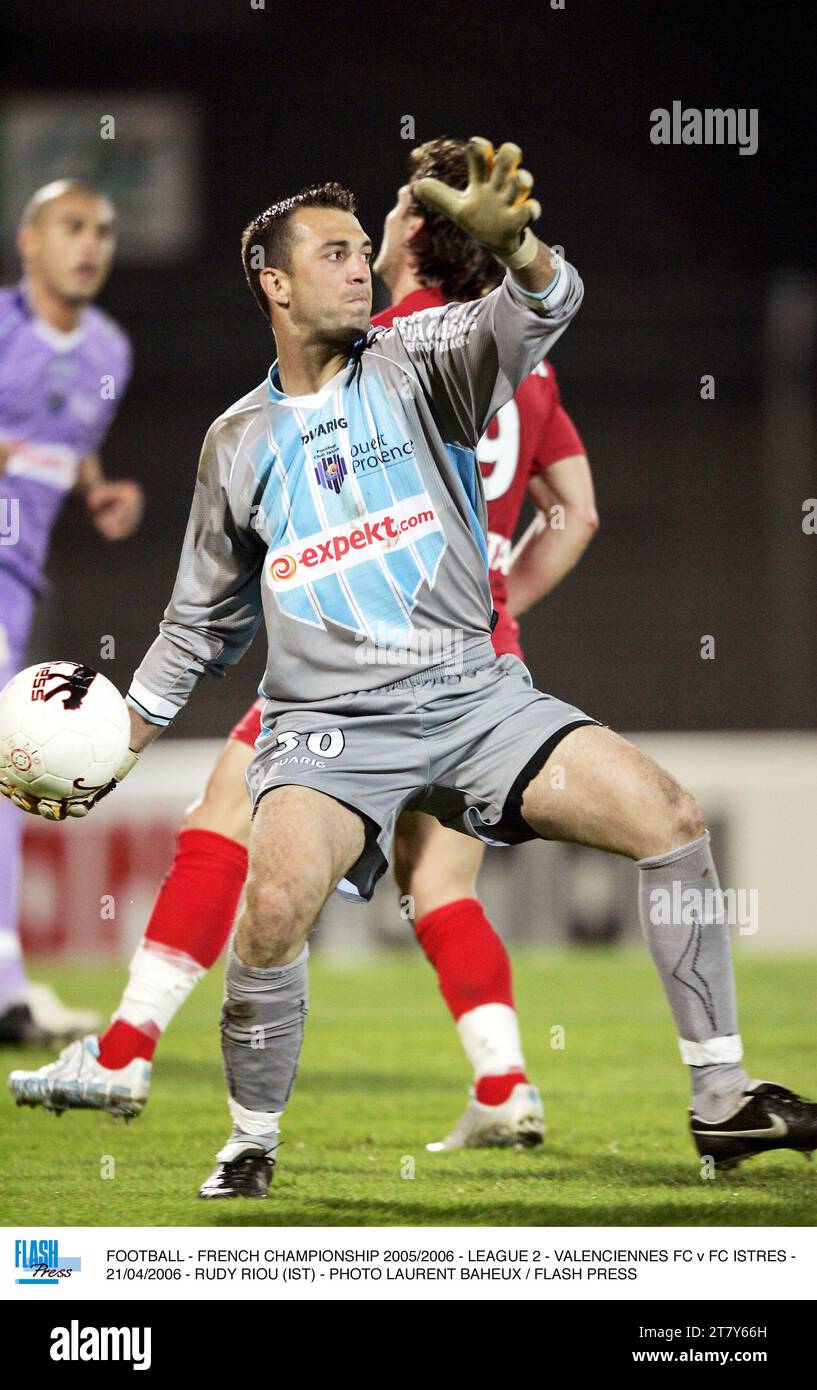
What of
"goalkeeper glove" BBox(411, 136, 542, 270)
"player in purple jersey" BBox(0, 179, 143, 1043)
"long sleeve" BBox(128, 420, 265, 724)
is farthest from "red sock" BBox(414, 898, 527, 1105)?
"player in purple jersey" BBox(0, 179, 143, 1043)

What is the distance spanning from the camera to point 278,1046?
286cm

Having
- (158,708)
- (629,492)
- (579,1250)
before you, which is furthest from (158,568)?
(579,1250)

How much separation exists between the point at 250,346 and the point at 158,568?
141 cm

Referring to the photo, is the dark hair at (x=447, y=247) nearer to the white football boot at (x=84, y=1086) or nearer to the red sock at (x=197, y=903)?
the red sock at (x=197, y=903)

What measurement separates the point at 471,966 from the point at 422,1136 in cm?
39

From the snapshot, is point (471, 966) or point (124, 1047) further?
point (471, 966)

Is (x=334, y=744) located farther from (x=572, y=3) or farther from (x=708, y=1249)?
(x=572, y=3)

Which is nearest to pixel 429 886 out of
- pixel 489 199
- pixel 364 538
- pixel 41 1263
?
pixel 364 538

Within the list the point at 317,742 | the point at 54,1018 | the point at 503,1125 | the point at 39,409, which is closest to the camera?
the point at 317,742

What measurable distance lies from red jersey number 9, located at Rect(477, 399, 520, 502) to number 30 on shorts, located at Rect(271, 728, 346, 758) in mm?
922

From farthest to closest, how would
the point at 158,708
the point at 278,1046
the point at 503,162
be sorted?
the point at 158,708, the point at 278,1046, the point at 503,162

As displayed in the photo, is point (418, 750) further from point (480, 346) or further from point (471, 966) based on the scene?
point (471, 966)

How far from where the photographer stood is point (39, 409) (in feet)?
16.9
